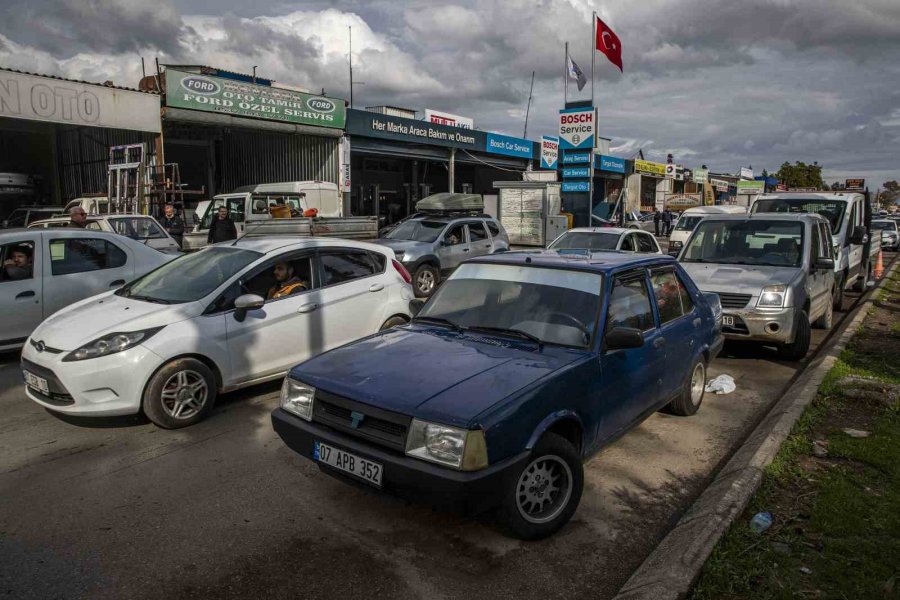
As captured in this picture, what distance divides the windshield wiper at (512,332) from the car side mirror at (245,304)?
2.14m

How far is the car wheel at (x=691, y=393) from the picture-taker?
213 inches

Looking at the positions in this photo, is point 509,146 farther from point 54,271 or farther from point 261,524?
point 261,524

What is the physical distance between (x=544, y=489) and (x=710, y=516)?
3.05ft

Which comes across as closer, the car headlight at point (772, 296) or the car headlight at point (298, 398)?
the car headlight at point (298, 398)

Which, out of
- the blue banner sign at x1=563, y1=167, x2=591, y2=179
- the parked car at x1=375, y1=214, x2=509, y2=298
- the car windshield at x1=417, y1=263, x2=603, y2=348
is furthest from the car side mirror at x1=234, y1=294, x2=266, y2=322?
the blue banner sign at x1=563, y1=167, x2=591, y2=179

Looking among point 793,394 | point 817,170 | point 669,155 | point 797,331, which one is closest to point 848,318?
point 797,331

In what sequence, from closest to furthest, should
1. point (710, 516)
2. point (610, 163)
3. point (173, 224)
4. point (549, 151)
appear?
point (710, 516) < point (173, 224) < point (549, 151) < point (610, 163)

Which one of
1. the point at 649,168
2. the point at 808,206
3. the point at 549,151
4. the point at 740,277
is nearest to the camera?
the point at 740,277

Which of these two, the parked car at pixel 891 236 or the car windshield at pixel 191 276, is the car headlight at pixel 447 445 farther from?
the parked car at pixel 891 236

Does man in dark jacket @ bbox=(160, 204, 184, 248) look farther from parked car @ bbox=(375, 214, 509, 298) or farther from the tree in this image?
the tree

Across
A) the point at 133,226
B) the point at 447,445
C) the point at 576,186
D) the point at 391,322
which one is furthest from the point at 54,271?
the point at 576,186

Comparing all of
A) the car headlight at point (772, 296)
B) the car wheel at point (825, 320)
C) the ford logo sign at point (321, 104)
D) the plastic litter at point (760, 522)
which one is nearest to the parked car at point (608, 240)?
the car wheel at point (825, 320)

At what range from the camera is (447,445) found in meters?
3.09

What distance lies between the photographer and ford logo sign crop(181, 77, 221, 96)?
16781 mm
